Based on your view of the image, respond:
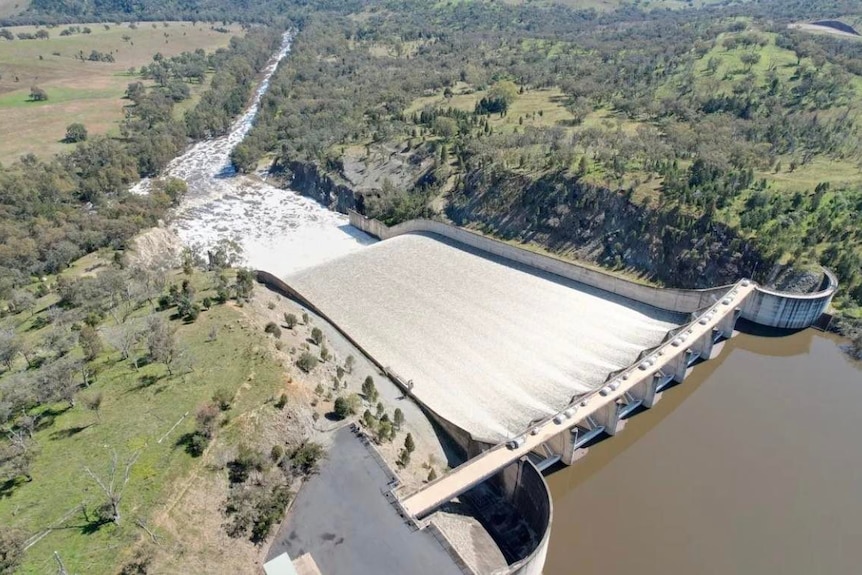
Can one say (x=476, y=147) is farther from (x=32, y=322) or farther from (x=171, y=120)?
(x=171, y=120)

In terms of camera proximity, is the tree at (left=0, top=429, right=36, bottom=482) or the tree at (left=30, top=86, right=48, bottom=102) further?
the tree at (left=30, top=86, right=48, bottom=102)

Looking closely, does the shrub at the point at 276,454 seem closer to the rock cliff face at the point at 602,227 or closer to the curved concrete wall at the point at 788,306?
the rock cliff face at the point at 602,227

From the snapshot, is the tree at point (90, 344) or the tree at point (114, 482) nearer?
the tree at point (114, 482)

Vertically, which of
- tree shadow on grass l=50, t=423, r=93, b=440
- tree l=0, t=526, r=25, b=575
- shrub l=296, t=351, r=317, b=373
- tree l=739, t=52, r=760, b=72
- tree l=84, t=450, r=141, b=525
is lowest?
shrub l=296, t=351, r=317, b=373

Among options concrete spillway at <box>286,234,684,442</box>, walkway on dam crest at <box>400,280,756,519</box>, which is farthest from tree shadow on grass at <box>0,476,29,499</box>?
concrete spillway at <box>286,234,684,442</box>

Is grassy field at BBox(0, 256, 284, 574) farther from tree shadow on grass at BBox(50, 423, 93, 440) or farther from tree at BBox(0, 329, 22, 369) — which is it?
tree at BBox(0, 329, 22, 369)

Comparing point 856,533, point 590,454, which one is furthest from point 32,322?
point 856,533

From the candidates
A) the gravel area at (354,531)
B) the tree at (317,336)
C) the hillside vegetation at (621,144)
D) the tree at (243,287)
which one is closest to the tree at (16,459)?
the gravel area at (354,531)
